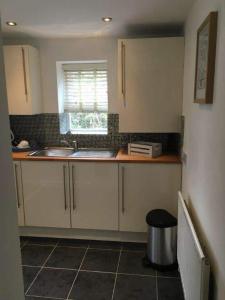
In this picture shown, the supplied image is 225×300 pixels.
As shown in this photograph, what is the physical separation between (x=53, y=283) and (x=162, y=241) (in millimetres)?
973

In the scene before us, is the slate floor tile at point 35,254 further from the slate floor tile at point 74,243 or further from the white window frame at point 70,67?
the white window frame at point 70,67

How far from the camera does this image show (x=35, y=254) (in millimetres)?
2584

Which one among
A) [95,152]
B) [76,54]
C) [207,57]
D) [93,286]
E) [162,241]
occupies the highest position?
[76,54]

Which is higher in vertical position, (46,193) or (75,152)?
(75,152)

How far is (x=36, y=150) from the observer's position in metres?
3.00

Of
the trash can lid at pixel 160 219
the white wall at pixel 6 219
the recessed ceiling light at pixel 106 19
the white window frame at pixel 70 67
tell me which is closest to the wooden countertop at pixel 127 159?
the trash can lid at pixel 160 219

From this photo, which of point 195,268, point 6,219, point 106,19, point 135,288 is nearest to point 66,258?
point 135,288

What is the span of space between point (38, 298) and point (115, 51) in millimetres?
2424

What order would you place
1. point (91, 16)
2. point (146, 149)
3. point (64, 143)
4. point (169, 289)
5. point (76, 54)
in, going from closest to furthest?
point (169, 289) < point (91, 16) < point (146, 149) < point (76, 54) < point (64, 143)

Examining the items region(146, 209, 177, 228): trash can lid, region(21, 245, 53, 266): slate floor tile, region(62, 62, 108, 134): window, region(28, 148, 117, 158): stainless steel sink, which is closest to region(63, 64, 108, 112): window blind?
region(62, 62, 108, 134): window

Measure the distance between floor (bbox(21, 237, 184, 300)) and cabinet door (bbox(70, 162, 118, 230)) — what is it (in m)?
0.25

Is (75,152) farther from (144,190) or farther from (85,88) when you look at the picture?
(144,190)

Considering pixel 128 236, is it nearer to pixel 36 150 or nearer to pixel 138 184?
pixel 138 184

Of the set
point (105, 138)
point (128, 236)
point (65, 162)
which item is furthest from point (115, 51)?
point (128, 236)
